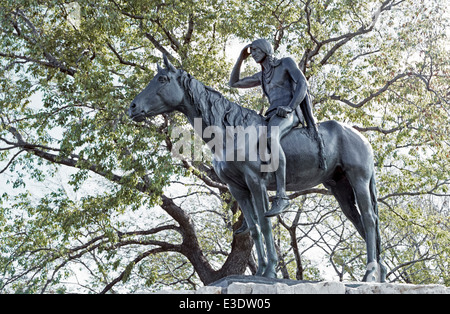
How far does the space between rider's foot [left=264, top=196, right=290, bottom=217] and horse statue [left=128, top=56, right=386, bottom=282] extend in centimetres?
13

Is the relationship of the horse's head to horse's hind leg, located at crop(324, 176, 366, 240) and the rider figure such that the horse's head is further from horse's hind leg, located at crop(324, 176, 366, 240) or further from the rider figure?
horse's hind leg, located at crop(324, 176, 366, 240)

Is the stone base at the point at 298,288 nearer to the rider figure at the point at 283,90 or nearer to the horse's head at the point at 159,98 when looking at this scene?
the rider figure at the point at 283,90

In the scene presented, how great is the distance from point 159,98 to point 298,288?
82.6 inches

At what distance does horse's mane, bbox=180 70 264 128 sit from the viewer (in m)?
4.88

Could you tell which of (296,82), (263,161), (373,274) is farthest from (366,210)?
(296,82)

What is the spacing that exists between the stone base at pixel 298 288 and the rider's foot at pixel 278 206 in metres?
0.57

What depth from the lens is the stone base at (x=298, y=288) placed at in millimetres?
3914

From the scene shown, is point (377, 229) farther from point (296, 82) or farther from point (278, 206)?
point (296, 82)

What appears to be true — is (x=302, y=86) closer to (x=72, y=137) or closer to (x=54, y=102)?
(x=72, y=137)

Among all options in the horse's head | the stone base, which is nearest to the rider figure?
the horse's head

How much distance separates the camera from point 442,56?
41.2ft

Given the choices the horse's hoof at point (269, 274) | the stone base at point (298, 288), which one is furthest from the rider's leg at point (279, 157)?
the stone base at point (298, 288)
